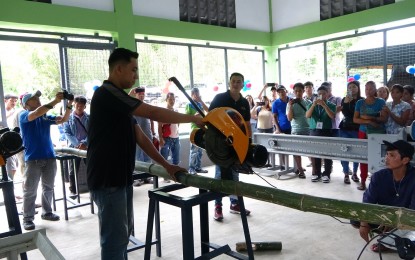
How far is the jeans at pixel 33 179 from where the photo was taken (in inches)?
140

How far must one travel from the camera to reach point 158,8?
236 inches

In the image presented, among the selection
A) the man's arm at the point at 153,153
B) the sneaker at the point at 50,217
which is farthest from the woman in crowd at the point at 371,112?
the sneaker at the point at 50,217

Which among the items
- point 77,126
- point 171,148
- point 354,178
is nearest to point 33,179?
point 77,126

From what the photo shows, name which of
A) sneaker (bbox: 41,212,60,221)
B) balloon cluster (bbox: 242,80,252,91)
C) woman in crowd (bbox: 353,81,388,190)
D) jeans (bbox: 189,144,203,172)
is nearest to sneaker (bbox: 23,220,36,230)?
sneaker (bbox: 41,212,60,221)

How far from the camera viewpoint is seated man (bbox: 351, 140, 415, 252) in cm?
233

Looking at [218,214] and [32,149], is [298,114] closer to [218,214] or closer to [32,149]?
[218,214]

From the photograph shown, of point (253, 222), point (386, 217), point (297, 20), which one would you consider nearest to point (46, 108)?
point (253, 222)

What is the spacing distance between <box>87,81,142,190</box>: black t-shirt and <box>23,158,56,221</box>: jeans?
2237 millimetres

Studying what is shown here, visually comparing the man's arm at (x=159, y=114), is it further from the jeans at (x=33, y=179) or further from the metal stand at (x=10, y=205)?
the jeans at (x=33, y=179)

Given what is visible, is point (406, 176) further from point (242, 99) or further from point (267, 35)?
point (267, 35)

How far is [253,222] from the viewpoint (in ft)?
11.4

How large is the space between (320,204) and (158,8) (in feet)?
17.7

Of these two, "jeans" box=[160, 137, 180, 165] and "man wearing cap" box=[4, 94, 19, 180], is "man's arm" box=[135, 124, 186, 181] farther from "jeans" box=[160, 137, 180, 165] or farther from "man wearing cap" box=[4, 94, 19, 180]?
"man wearing cap" box=[4, 94, 19, 180]

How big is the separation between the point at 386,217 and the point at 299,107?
399 cm
